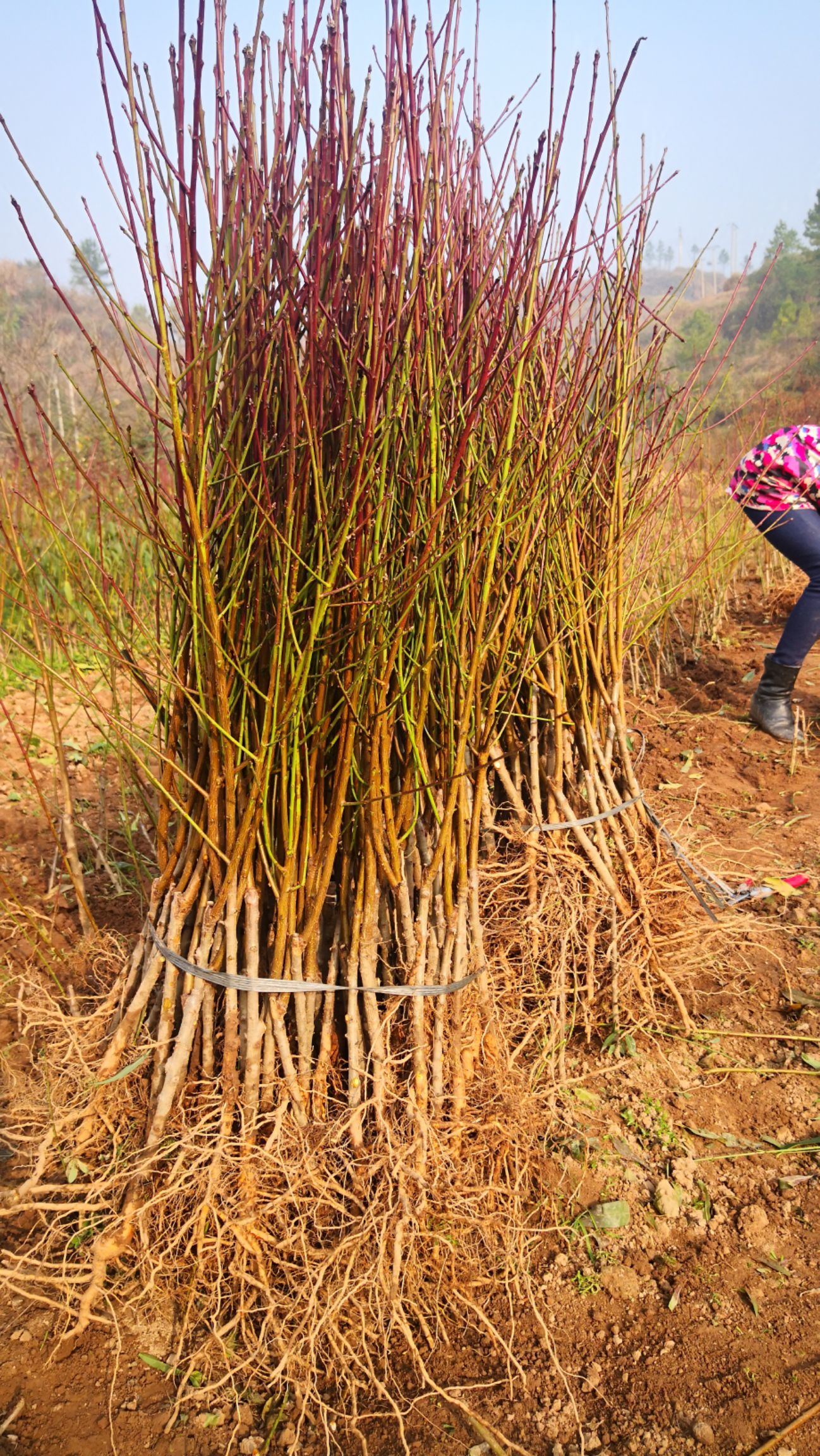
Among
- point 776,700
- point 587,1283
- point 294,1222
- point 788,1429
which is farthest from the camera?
point 776,700

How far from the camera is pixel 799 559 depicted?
3.88 metres

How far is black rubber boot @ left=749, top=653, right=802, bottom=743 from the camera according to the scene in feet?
13.0

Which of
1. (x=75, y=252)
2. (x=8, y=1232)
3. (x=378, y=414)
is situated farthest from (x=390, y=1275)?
(x=75, y=252)

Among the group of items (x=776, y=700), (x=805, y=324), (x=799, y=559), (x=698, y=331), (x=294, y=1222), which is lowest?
(x=776, y=700)

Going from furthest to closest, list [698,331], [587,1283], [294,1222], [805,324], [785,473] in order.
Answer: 1. [698,331]
2. [805,324]
3. [785,473]
4. [587,1283]
5. [294,1222]

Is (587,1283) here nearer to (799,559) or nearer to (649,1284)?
(649,1284)

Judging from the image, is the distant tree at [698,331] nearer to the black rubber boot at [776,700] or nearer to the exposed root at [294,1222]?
the black rubber boot at [776,700]

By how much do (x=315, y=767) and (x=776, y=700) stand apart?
3111 mm

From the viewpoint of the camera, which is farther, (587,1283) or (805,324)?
(805,324)

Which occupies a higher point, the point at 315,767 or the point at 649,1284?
the point at 315,767

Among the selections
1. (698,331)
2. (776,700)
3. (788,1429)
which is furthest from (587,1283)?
(698,331)

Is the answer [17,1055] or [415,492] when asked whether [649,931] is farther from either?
[17,1055]

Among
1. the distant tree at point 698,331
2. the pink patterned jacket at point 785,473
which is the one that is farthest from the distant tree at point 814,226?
the pink patterned jacket at point 785,473

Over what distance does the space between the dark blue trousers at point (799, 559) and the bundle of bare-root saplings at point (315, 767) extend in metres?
2.43
